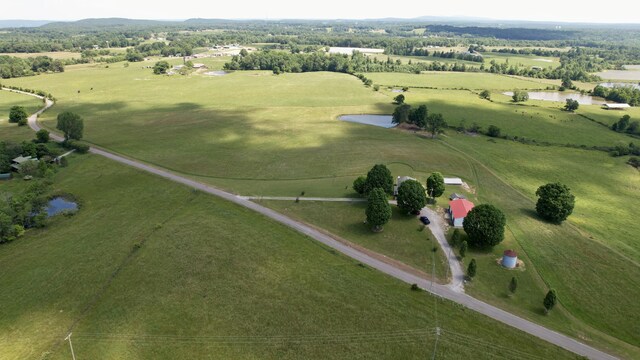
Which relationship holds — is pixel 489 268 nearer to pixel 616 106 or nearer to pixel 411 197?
pixel 411 197

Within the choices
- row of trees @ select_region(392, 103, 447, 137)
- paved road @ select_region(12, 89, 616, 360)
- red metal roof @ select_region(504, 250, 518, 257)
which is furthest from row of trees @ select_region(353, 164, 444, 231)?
row of trees @ select_region(392, 103, 447, 137)

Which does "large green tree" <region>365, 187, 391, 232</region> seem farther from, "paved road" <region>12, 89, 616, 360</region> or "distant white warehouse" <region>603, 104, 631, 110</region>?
"distant white warehouse" <region>603, 104, 631, 110</region>

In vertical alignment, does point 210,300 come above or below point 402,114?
below

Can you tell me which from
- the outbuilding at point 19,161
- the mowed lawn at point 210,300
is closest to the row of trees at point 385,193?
the mowed lawn at point 210,300

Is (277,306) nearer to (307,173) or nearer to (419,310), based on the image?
(419,310)

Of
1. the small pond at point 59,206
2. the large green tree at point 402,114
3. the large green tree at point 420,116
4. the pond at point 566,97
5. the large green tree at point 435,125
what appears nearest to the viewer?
the small pond at point 59,206

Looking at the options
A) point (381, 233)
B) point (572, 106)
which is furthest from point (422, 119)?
point (572, 106)

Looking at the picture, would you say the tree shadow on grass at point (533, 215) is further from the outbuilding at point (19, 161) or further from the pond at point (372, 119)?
the outbuilding at point (19, 161)

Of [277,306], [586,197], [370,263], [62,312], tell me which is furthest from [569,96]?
[62,312]
